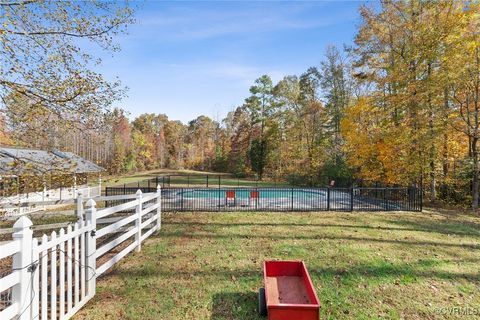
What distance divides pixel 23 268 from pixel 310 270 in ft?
14.4

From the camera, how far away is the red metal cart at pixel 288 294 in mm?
2941

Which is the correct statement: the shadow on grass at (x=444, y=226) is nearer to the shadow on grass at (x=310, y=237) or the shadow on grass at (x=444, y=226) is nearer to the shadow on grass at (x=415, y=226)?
the shadow on grass at (x=415, y=226)

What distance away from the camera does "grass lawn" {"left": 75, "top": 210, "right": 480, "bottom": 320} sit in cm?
376

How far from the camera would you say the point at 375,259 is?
5.58 meters

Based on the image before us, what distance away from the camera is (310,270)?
16.4ft

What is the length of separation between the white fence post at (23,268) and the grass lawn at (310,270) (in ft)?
3.69

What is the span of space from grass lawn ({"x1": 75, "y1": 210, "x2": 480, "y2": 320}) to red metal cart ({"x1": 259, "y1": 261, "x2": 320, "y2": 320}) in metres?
0.34

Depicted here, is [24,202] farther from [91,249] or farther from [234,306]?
[234,306]

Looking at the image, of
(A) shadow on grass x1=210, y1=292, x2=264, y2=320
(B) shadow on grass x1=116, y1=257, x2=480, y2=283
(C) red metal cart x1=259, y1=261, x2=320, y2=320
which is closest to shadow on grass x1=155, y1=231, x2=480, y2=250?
(B) shadow on grass x1=116, y1=257, x2=480, y2=283

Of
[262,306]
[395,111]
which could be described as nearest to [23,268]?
[262,306]

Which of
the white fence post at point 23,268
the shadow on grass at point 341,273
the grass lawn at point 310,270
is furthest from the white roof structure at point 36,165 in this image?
the shadow on grass at point 341,273

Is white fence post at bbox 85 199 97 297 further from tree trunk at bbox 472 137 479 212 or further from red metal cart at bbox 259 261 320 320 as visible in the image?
tree trunk at bbox 472 137 479 212

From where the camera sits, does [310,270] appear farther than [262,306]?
Yes

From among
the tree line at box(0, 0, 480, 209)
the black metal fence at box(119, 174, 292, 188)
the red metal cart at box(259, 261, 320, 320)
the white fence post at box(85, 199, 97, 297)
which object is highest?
the tree line at box(0, 0, 480, 209)
